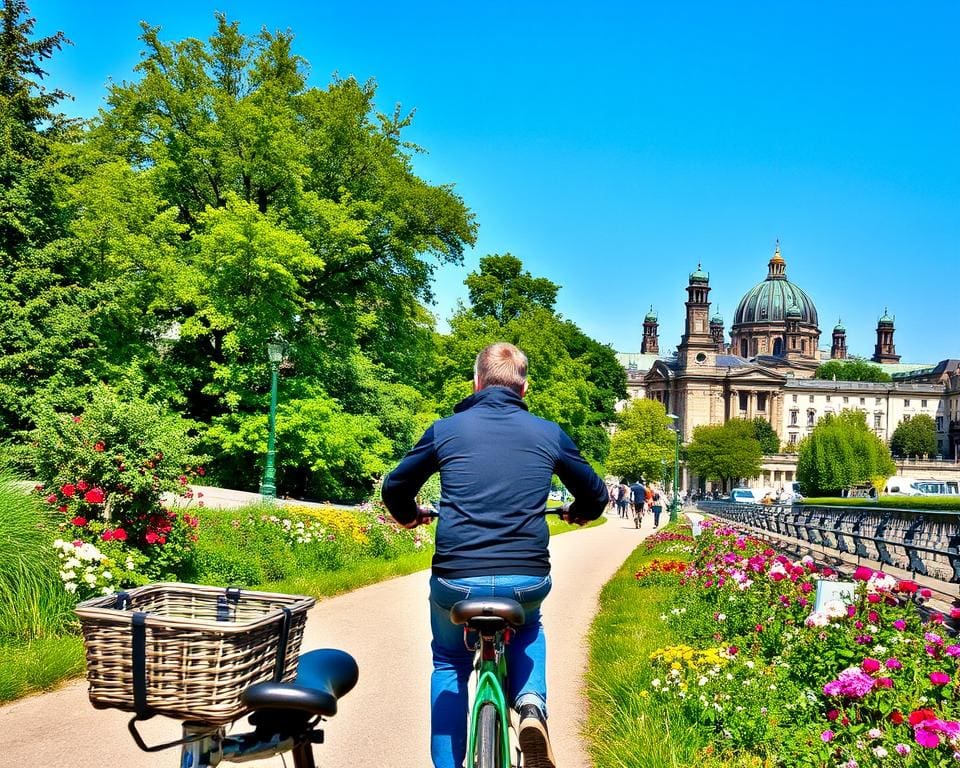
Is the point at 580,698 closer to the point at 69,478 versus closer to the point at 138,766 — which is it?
the point at 138,766

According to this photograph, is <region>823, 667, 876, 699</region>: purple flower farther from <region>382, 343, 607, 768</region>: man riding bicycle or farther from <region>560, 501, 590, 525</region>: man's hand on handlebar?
<region>382, 343, 607, 768</region>: man riding bicycle

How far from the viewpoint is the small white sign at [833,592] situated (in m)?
6.61

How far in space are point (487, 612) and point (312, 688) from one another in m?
0.91

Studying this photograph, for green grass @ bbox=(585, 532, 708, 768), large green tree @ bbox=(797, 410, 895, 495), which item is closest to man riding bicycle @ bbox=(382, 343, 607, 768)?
green grass @ bbox=(585, 532, 708, 768)

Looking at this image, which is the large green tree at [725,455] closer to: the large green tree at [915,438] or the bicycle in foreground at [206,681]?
the large green tree at [915,438]

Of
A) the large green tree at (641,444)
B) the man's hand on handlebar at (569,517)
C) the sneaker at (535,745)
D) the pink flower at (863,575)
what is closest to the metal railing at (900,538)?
the pink flower at (863,575)

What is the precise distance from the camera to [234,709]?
2848 millimetres

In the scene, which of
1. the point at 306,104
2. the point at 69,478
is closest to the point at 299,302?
the point at 306,104

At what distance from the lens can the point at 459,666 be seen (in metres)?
4.13

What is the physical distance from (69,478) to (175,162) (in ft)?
64.3

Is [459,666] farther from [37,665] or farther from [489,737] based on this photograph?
[37,665]

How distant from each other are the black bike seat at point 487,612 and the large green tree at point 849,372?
191m

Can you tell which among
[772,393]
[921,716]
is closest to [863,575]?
[921,716]

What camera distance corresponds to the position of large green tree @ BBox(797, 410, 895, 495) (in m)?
97.1
